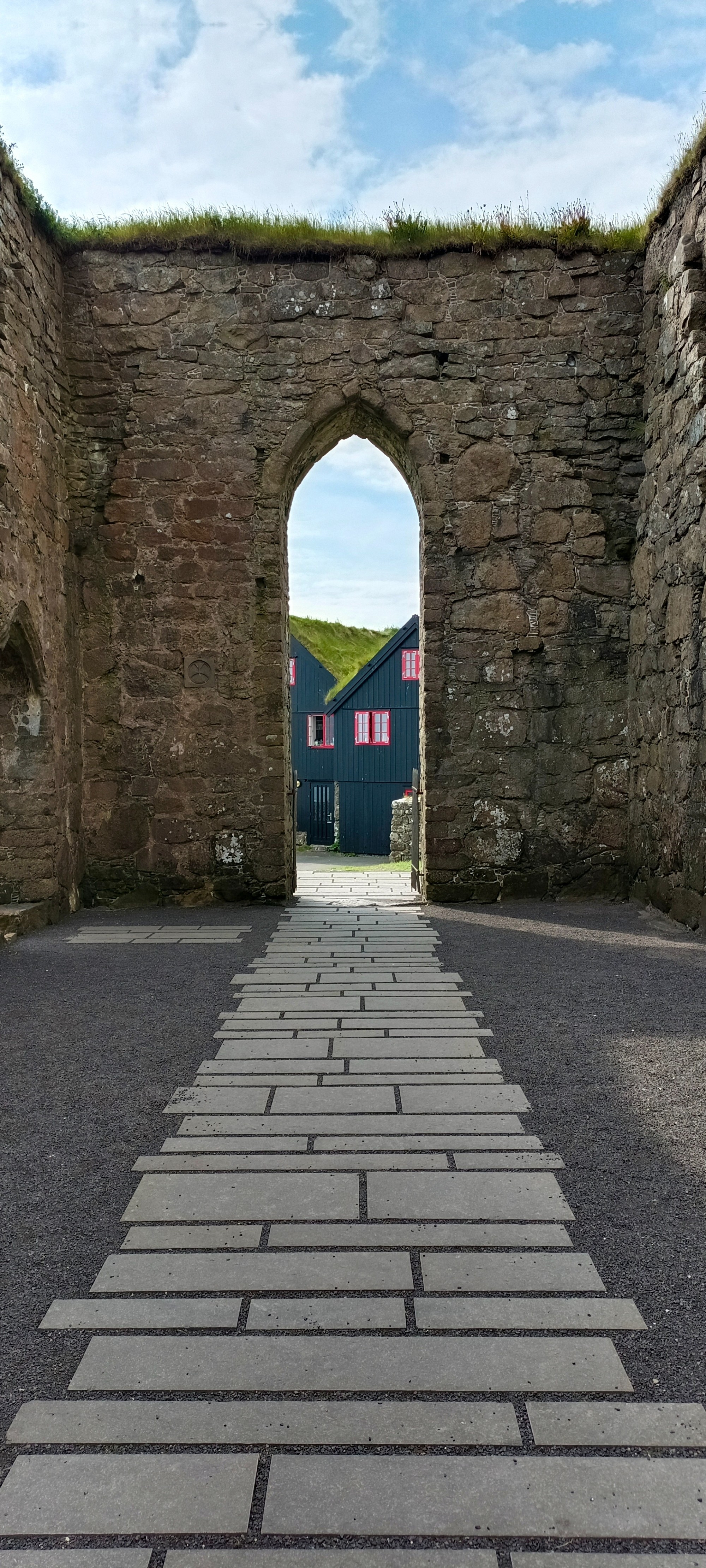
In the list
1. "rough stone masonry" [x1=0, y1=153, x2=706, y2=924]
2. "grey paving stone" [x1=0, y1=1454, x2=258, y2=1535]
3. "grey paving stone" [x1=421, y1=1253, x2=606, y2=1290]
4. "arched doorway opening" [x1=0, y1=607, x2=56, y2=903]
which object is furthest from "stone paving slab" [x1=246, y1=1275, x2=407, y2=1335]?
"rough stone masonry" [x1=0, y1=153, x2=706, y2=924]

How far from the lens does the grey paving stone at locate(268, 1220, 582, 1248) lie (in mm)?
2012

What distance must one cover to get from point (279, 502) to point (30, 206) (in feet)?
8.47

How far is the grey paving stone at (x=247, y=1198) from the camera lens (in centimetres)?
215

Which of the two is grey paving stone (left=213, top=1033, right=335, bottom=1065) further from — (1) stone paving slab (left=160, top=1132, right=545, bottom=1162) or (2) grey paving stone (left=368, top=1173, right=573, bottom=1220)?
(2) grey paving stone (left=368, top=1173, right=573, bottom=1220)

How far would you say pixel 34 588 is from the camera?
6219 millimetres

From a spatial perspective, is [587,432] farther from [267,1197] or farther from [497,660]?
[267,1197]

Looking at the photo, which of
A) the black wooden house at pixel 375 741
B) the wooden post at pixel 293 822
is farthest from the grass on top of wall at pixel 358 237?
the black wooden house at pixel 375 741

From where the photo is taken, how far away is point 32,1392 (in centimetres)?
157

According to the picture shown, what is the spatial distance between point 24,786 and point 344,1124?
4435 mm

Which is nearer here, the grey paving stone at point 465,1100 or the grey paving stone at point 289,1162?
the grey paving stone at point 289,1162

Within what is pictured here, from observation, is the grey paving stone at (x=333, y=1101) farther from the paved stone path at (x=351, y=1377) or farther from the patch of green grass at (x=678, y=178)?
the patch of green grass at (x=678, y=178)

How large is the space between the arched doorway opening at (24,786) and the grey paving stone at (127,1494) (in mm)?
5278

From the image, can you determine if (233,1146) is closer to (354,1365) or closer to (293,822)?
(354,1365)

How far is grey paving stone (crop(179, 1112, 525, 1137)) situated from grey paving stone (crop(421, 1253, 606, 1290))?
25.7 inches
